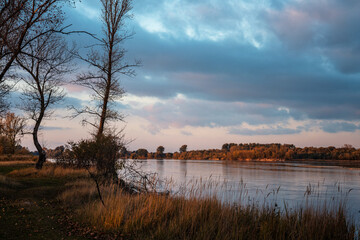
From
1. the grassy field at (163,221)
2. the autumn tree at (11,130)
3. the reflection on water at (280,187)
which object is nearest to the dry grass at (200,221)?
the grassy field at (163,221)

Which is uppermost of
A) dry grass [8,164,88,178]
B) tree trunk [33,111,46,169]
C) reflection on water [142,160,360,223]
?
tree trunk [33,111,46,169]

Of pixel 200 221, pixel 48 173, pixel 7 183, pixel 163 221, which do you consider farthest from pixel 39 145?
pixel 200 221

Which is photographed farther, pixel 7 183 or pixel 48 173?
pixel 48 173

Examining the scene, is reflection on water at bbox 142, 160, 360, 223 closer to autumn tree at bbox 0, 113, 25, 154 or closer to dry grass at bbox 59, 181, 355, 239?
dry grass at bbox 59, 181, 355, 239

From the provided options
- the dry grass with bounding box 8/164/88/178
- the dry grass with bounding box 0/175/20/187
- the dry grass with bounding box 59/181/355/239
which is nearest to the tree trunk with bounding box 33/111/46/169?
the dry grass with bounding box 8/164/88/178

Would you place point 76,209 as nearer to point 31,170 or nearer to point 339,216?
point 339,216

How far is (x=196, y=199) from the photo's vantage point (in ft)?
25.7

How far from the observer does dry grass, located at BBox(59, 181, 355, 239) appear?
21.2 feet

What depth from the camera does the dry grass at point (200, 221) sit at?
6.47 m

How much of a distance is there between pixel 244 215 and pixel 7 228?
239 inches

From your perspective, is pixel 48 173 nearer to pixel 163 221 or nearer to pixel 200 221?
pixel 163 221

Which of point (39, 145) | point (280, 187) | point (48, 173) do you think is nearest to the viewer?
point (48, 173)

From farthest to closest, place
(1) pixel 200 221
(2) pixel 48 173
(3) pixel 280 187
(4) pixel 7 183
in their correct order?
(3) pixel 280 187, (2) pixel 48 173, (4) pixel 7 183, (1) pixel 200 221

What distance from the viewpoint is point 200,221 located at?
7156 mm
